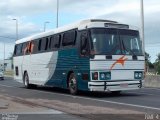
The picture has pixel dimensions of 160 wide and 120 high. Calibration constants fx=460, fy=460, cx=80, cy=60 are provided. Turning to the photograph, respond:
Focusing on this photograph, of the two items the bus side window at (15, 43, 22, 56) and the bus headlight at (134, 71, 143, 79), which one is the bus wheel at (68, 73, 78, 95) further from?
the bus side window at (15, 43, 22, 56)

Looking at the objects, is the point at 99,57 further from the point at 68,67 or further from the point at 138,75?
the point at 68,67

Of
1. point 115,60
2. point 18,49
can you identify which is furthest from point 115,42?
point 18,49

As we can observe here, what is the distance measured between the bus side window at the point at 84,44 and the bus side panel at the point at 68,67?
319 mm

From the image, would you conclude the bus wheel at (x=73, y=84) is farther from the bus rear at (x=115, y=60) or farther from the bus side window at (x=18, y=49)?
the bus side window at (x=18, y=49)

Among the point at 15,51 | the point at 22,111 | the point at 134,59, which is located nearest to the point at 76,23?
the point at 134,59

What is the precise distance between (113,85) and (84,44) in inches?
88.4

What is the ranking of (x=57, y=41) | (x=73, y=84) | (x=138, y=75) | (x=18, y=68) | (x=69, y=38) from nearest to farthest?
(x=138, y=75), (x=73, y=84), (x=69, y=38), (x=57, y=41), (x=18, y=68)

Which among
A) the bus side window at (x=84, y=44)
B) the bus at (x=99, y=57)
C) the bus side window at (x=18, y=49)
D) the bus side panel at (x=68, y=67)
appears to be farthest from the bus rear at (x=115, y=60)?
the bus side window at (x=18, y=49)

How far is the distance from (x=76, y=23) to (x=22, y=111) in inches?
334

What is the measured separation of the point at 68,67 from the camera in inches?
888

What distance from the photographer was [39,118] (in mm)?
12727

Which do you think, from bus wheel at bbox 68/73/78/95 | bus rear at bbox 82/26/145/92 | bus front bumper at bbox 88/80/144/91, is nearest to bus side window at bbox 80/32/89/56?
bus rear at bbox 82/26/145/92

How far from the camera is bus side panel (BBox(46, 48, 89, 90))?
20844 mm

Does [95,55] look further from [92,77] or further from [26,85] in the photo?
[26,85]
